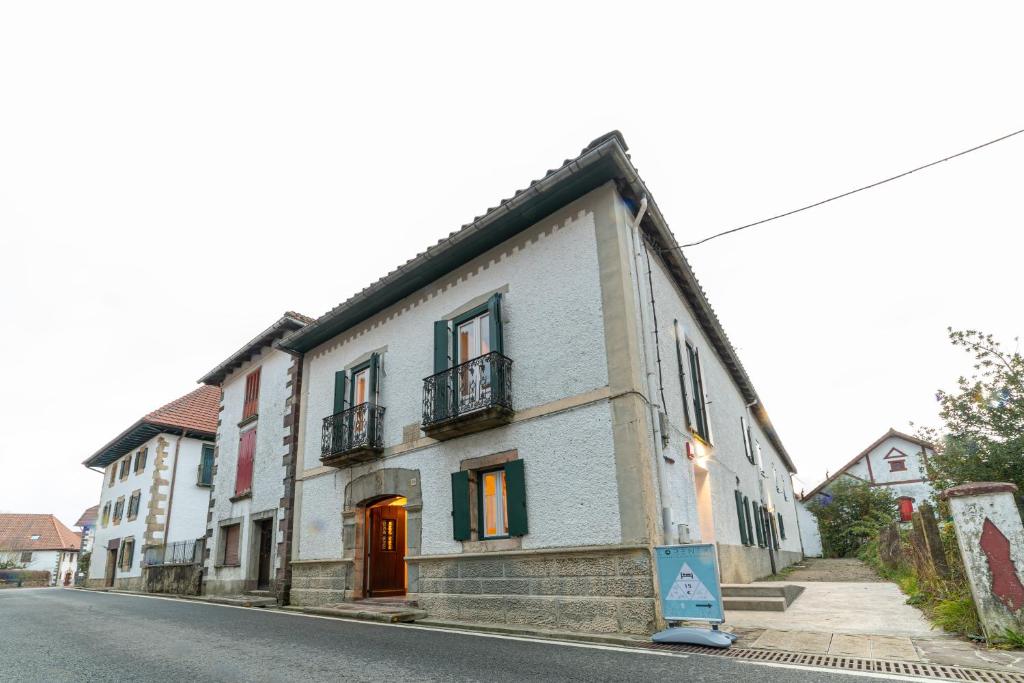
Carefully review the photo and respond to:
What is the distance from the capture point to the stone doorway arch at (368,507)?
1038cm

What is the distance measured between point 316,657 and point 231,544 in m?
11.9

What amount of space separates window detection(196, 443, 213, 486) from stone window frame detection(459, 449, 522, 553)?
18.7 meters

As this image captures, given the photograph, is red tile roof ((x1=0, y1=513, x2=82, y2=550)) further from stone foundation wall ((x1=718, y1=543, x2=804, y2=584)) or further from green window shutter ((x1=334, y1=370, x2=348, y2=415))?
stone foundation wall ((x1=718, y1=543, x2=804, y2=584))

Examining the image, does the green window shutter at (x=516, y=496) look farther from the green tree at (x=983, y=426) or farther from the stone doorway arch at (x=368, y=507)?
the green tree at (x=983, y=426)

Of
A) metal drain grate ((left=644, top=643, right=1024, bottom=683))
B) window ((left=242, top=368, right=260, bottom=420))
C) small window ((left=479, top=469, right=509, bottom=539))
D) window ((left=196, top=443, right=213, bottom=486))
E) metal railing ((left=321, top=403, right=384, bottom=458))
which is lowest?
metal drain grate ((left=644, top=643, right=1024, bottom=683))

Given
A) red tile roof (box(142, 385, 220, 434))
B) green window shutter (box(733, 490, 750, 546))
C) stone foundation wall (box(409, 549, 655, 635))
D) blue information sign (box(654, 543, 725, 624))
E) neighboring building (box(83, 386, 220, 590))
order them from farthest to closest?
1. red tile roof (box(142, 385, 220, 434))
2. neighboring building (box(83, 386, 220, 590))
3. green window shutter (box(733, 490, 750, 546))
4. stone foundation wall (box(409, 549, 655, 635))
5. blue information sign (box(654, 543, 725, 624))

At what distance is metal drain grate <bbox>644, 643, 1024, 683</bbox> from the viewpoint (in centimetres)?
440

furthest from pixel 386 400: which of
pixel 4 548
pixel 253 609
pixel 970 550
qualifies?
pixel 4 548

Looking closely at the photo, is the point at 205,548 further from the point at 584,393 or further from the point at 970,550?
the point at 970,550

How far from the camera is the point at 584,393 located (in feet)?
28.0

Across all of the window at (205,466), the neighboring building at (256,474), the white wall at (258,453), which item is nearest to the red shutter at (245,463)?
the neighboring building at (256,474)

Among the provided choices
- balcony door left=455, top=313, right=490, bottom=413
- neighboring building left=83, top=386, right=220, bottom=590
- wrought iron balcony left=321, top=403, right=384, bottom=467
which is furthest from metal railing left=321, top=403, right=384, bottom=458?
neighboring building left=83, top=386, right=220, bottom=590

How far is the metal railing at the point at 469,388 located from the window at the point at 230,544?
890 centimetres

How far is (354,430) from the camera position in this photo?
12.1 meters
